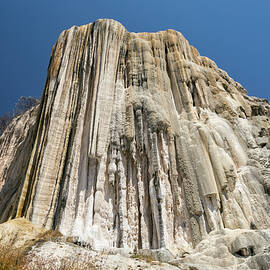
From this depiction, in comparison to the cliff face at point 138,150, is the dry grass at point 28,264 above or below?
below

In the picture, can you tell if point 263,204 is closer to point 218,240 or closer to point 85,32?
point 218,240

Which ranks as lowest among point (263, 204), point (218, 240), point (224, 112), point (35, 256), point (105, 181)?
point (35, 256)

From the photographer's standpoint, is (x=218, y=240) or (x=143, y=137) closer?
(x=218, y=240)

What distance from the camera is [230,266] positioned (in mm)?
9867

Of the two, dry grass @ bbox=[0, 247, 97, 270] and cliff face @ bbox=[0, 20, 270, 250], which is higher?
cliff face @ bbox=[0, 20, 270, 250]

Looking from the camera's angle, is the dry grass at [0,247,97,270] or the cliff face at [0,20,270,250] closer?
the dry grass at [0,247,97,270]

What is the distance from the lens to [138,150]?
15.4 meters

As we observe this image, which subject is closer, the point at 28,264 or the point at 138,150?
the point at 28,264

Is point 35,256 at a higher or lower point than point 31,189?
lower

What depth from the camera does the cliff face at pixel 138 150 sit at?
529 inches

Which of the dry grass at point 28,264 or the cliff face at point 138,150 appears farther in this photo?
the cliff face at point 138,150

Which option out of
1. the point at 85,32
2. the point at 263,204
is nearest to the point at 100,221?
the point at 263,204

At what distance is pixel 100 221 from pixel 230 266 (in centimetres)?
561

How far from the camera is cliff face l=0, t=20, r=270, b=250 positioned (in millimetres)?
13438
